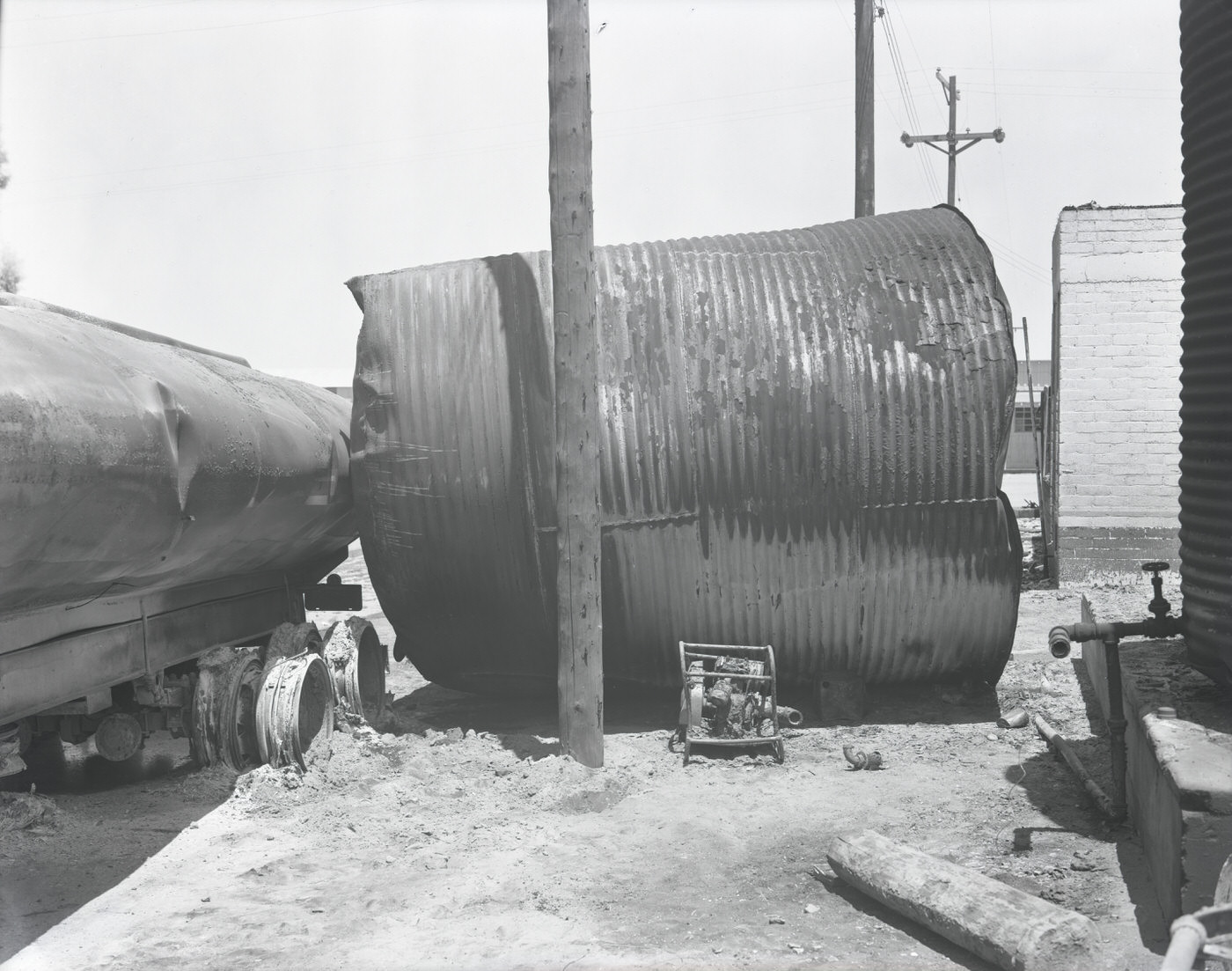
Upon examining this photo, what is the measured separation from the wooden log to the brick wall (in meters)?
8.07

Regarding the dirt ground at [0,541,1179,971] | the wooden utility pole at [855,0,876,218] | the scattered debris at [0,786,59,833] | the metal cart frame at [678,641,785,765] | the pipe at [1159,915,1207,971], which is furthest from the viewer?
the wooden utility pole at [855,0,876,218]

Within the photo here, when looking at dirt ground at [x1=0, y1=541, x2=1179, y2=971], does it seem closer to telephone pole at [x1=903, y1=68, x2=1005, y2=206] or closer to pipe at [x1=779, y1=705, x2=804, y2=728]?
pipe at [x1=779, y1=705, x2=804, y2=728]

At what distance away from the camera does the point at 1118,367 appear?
11.9 metres

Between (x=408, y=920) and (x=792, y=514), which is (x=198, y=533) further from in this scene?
(x=792, y=514)

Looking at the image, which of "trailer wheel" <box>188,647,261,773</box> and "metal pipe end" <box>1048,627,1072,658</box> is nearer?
"metal pipe end" <box>1048,627,1072,658</box>

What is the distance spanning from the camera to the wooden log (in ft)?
12.8

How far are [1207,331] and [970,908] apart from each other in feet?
9.05

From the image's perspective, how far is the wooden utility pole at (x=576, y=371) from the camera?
270 inches

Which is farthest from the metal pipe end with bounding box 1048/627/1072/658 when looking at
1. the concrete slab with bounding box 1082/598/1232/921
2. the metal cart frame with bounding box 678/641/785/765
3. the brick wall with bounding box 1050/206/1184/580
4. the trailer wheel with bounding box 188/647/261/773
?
the brick wall with bounding box 1050/206/1184/580

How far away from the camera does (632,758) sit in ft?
23.4

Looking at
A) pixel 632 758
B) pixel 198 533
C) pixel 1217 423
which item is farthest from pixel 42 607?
pixel 1217 423

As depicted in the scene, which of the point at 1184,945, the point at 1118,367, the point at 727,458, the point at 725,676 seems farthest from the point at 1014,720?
the point at 1118,367

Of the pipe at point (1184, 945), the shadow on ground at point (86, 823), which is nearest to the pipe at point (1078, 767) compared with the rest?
the pipe at point (1184, 945)

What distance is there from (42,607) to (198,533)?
1102 mm
